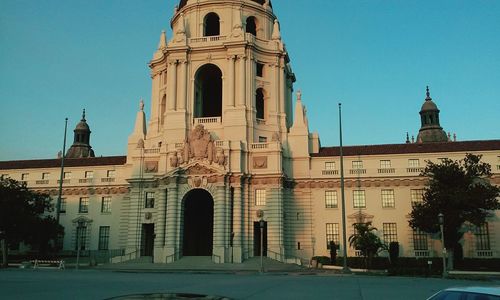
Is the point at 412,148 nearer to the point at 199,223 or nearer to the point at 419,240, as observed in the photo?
the point at 419,240

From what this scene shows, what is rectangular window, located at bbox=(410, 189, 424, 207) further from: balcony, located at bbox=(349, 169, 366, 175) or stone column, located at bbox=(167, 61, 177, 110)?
stone column, located at bbox=(167, 61, 177, 110)

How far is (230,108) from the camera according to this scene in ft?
208

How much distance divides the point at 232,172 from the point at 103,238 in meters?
21.4

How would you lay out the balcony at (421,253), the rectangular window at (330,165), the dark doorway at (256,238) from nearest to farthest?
the balcony at (421,253), the dark doorway at (256,238), the rectangular window at (330,165)

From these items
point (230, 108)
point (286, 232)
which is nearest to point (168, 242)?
point (286, 232)

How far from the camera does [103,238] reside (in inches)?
2584

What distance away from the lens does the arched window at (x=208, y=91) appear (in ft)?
224

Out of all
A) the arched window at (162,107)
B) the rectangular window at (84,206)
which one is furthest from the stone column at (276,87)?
the rectangular window at (84,206)

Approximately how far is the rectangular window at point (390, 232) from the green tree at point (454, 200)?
247 inches

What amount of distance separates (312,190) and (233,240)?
1232cm

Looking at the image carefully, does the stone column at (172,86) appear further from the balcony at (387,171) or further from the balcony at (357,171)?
the balcony at (387,171)

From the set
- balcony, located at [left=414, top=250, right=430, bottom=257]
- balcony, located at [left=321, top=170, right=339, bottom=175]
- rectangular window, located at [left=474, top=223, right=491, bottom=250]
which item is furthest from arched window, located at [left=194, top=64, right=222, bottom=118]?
rectangular window, located at [left=474, top=223, right=491, bottom=250]

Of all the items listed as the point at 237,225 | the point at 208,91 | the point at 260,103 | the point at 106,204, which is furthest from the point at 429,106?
the point at 106,204

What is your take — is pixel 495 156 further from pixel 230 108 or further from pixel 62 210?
pixel 62 210
